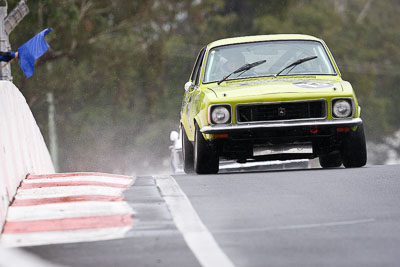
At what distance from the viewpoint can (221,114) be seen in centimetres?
1159

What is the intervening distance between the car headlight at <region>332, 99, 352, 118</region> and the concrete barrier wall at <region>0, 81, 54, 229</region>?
3.41m

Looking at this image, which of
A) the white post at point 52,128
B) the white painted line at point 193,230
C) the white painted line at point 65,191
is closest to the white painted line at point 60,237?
the white painted line at point 193,230

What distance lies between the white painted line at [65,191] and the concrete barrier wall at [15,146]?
0.40ft

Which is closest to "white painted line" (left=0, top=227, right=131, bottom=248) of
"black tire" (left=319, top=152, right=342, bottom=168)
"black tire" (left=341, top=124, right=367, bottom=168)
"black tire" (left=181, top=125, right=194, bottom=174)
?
"black tire" (left=341, top=124, right=367, bottom=168)

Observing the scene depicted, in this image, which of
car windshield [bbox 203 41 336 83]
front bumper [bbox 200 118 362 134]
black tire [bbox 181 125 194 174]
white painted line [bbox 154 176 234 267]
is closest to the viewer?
white painted line [bbox 154 176 234 267]

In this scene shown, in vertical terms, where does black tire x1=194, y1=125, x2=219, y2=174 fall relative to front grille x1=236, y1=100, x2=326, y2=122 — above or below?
below

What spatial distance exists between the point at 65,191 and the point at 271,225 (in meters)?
2.61

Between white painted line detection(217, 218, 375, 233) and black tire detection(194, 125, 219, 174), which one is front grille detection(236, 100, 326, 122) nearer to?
black tire detection(194, 125, 219, 174)

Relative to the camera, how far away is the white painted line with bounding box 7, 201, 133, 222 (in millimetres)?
7855

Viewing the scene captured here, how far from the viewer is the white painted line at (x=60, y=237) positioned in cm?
683

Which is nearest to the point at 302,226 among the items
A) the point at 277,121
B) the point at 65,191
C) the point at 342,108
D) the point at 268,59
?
the point at 65,191

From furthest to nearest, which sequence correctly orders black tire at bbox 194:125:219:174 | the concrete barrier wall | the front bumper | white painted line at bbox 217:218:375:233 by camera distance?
black tire at bbox 194:125:219:174 → the front bumper → the concrete barrier wall → white painted line at bbox 217:218:375:233

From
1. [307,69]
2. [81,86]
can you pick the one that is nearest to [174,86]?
[81,86]

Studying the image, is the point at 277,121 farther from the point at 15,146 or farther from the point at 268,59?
the point at 15,146
